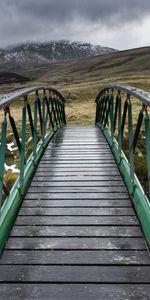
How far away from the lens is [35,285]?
12.6ft

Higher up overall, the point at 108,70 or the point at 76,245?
the point at 76,245

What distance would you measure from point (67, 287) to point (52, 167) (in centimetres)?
445

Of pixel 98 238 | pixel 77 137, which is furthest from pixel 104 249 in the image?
pixel 77 137

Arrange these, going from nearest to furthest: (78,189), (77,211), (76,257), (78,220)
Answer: (76,257)
(78,220)
(77,211)
(78,189)

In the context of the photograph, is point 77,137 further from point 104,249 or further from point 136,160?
point 104,249

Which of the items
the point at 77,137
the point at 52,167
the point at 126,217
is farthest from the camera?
the point at 77,137

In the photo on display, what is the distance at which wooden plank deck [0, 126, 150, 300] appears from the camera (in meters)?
3.79

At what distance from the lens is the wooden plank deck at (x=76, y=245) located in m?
3.79

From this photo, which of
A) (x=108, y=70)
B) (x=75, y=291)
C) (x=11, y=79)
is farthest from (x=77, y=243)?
(x=11, y=79)

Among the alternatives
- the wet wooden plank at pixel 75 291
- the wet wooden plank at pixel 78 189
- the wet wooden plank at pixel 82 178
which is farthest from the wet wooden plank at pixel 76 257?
the wet wooden plank at pixel 82 178

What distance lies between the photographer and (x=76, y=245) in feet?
15.1

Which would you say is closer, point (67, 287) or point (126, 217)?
point (67, 287)

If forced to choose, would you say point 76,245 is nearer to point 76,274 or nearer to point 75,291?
point 76,274

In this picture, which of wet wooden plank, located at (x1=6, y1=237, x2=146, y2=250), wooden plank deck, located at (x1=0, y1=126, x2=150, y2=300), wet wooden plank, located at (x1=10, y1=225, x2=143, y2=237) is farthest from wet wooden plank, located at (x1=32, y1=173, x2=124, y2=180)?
wet wooden plank, located at (x1=6, y1=237, x2=146, y2=250)
